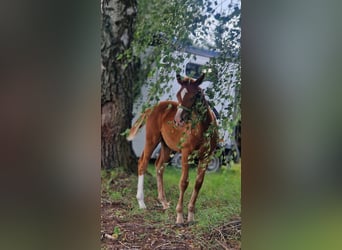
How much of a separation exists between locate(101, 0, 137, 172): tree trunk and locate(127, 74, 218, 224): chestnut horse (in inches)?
3.0

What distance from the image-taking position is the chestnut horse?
78.2 inches

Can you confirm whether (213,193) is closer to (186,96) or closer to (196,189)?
(196,189)

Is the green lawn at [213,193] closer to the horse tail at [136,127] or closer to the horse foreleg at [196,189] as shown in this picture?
the horse foreleg at [196,189]

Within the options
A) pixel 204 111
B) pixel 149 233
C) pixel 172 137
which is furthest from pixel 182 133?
pixel 149 233

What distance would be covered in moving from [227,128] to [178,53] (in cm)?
51

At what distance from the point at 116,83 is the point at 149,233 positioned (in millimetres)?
889

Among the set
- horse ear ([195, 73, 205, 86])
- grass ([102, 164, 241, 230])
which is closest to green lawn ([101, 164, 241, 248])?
grass ([102, 164, 241, 230])

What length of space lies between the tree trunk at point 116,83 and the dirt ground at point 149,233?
0.17 m
